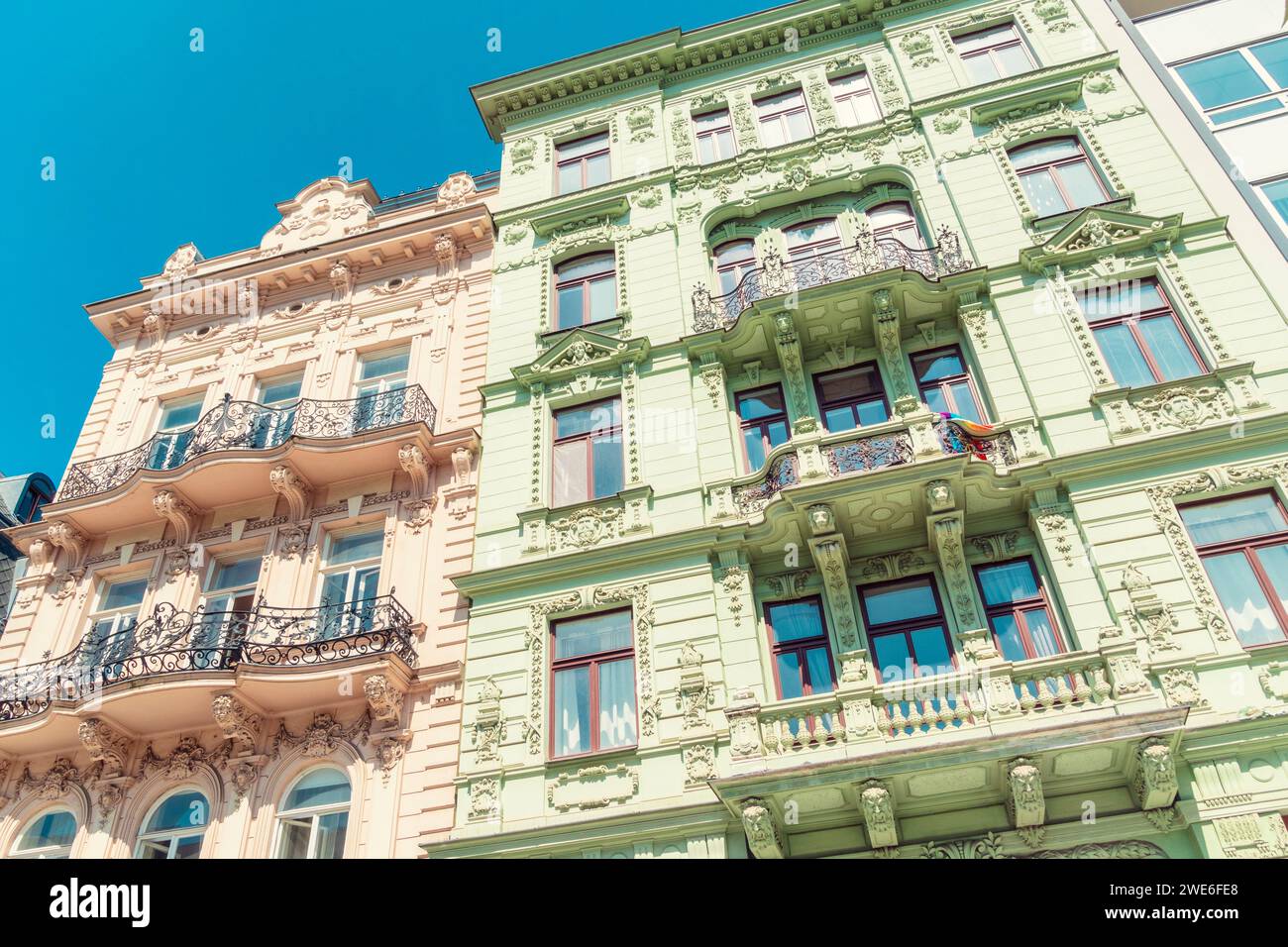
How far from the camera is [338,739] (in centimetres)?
1523

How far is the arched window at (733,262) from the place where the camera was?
19234mm

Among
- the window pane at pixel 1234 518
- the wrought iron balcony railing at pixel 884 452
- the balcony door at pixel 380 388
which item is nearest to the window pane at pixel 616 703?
the wrought iron balcony railing at pixel 884 452

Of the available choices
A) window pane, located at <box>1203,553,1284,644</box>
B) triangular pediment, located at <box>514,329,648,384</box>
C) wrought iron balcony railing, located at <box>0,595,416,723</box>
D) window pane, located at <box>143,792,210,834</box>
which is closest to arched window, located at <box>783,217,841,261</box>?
triangular pediment, located at <box>514,329,648,384</box>

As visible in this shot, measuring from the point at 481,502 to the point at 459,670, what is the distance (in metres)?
3.25

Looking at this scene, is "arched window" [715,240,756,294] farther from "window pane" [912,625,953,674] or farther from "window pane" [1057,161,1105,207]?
"window pane" [912,625,953,674]

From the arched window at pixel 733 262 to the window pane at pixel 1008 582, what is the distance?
7.64 meters

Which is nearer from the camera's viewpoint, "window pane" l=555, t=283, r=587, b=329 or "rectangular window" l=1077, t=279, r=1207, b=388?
"rectangular window" l=1077, t=279, r=1207, b=388

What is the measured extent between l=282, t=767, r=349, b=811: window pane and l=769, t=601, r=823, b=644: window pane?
7157mm

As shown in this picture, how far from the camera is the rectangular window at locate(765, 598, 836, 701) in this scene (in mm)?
13977

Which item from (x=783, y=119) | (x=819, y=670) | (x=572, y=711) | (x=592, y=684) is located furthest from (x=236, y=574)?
(x=783, y=119)

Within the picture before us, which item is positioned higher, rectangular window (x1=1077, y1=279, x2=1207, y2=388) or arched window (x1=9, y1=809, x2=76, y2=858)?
rectangular window (x1=1077, y1=279, x2=1207, y2=388)

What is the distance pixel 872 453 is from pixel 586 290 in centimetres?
809
